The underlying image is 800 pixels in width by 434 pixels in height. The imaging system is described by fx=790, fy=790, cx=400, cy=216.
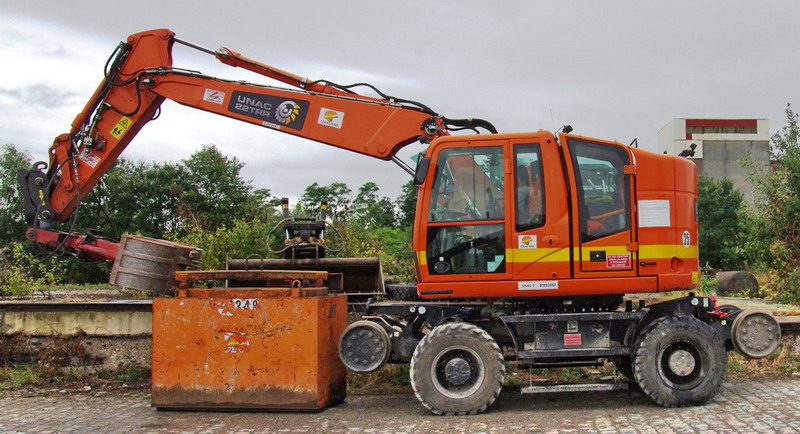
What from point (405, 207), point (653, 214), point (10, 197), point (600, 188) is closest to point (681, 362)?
point (653, 214)

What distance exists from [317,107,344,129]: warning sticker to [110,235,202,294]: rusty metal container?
2.44 metres

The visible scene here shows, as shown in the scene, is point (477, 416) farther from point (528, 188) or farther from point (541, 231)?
point (528, 188)

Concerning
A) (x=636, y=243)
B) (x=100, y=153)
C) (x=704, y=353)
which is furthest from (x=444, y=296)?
(x=100, y=153)

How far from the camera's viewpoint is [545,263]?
8.05 metres

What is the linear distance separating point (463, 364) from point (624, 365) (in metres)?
2.31

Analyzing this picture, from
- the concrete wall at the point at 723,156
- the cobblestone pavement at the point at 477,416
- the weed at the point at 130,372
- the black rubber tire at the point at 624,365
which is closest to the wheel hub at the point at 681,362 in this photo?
the cobblestone pavement at the point at 477,416

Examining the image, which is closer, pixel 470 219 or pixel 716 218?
pixel 470 219

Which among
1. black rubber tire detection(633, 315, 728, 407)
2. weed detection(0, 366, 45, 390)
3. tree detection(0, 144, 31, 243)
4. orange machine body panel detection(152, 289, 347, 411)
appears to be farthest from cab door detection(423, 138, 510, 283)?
tree detection(0, 144, 31, 243)

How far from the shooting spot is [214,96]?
988 centimetres

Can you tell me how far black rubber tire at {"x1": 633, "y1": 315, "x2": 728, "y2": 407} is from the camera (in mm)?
8016

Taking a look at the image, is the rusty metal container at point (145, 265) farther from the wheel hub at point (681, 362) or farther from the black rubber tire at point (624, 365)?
the wheel hub at point (681, 362)

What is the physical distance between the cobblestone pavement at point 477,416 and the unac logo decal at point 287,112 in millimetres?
3438

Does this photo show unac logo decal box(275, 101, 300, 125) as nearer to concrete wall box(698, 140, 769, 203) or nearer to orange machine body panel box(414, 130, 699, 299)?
orange machine body panel box(414, 130, 699, 299)

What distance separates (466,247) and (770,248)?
38.3 ft
